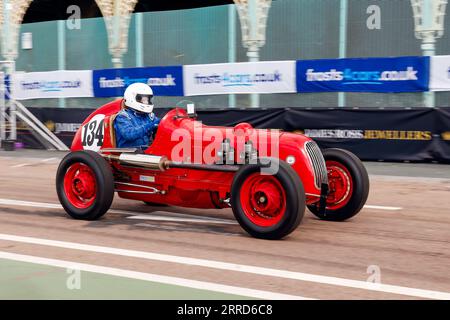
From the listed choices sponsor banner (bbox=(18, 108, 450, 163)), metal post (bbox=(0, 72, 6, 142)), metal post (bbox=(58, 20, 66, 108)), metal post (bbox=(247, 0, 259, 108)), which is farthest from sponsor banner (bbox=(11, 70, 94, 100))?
sponsor banner (bbox=(18, 108, 450, 163))

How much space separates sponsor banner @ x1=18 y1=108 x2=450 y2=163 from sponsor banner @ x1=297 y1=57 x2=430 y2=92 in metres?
0.99

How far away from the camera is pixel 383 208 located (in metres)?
8.32

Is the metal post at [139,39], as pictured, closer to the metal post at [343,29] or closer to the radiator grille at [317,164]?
the metal post at [343,29]

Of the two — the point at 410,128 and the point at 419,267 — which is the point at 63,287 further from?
the point at 410,128

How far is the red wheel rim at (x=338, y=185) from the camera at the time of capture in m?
7.12

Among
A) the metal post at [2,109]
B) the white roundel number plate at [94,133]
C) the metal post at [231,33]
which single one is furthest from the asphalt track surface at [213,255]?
the metal post at [2,109]

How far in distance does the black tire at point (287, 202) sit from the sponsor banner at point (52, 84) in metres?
13.0

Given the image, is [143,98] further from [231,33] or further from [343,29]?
[231,33]

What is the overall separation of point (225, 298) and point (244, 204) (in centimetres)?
195

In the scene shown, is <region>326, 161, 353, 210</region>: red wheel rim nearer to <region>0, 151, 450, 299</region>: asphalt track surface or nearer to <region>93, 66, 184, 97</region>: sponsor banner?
<region>0, 151, 450, 299</region>: asphalt track surface

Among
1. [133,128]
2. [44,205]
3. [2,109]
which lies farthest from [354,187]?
[2,109]

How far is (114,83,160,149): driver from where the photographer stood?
745cm

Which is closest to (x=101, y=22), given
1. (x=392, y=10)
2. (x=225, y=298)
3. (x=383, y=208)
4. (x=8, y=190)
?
(x=392, y=10)

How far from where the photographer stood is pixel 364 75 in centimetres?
1424
